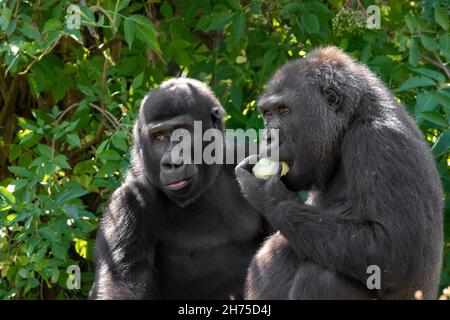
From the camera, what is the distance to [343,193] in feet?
16.1

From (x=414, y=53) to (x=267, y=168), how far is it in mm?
1489

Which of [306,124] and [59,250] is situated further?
[59,250]

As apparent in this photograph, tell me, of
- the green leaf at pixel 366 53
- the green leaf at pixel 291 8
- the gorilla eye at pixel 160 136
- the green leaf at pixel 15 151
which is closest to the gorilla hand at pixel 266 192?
the gorilla eye at pixel 160 136

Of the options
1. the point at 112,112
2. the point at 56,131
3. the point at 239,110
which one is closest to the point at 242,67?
the point at 239,110

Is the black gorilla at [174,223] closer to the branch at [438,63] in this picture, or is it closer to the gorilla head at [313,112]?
the gorilla head at [313,112]

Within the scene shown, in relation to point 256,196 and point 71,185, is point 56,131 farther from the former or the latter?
point 256,196

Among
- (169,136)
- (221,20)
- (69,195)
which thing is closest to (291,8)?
(221,20)

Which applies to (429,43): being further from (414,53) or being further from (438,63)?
→ (438,63)

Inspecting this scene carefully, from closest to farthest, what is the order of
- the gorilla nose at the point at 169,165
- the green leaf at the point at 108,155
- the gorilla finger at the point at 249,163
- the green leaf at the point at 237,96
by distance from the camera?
1. the gorilla finger at the point at 249,163
2. the gorilla nose at the point at 169,165
3. the green leaf at the point at 108,155
4. the green leaf at the point at 237,96

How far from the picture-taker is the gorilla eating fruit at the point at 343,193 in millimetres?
4594

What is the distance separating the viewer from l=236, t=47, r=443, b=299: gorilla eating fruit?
4594mm

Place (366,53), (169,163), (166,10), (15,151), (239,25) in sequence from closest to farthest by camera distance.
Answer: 1. (169,163)
2. (366,53)
3. (239,25)
4. (15,151)
5. (166,10)

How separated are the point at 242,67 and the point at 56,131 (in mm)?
1443
